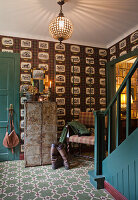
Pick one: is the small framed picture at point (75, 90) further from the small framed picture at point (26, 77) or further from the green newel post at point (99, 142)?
the green newel post at point (99, 142)

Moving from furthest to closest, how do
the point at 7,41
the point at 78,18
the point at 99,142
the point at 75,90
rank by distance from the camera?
the point at 75,90
the point at 7,41
the point at 78,18
the point at 99,142

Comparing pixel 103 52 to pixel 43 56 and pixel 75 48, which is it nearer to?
pixel 75 48

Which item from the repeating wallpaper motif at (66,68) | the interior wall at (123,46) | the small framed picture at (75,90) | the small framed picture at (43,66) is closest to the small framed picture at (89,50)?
the repeating wallpaper motif at (66,68)

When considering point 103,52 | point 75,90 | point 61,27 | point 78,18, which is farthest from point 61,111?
point 61,27

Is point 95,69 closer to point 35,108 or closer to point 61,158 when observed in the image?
point 35,108

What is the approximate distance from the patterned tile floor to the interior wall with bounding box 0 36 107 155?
0.93 meters

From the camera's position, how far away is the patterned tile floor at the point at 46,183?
2469 millimetres

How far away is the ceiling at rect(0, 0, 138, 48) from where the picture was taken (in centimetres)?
300

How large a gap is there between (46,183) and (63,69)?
2.87 meters

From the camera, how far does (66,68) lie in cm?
463

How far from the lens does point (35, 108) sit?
12.2 ft

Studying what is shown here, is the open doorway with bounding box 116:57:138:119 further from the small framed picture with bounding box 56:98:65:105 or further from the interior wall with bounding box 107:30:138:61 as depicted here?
the small framed picture with bounding box 56:98:65:105

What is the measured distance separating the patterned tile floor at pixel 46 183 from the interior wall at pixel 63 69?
36.5 inches

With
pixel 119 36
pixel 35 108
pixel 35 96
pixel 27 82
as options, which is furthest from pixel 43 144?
pixel 119 36
